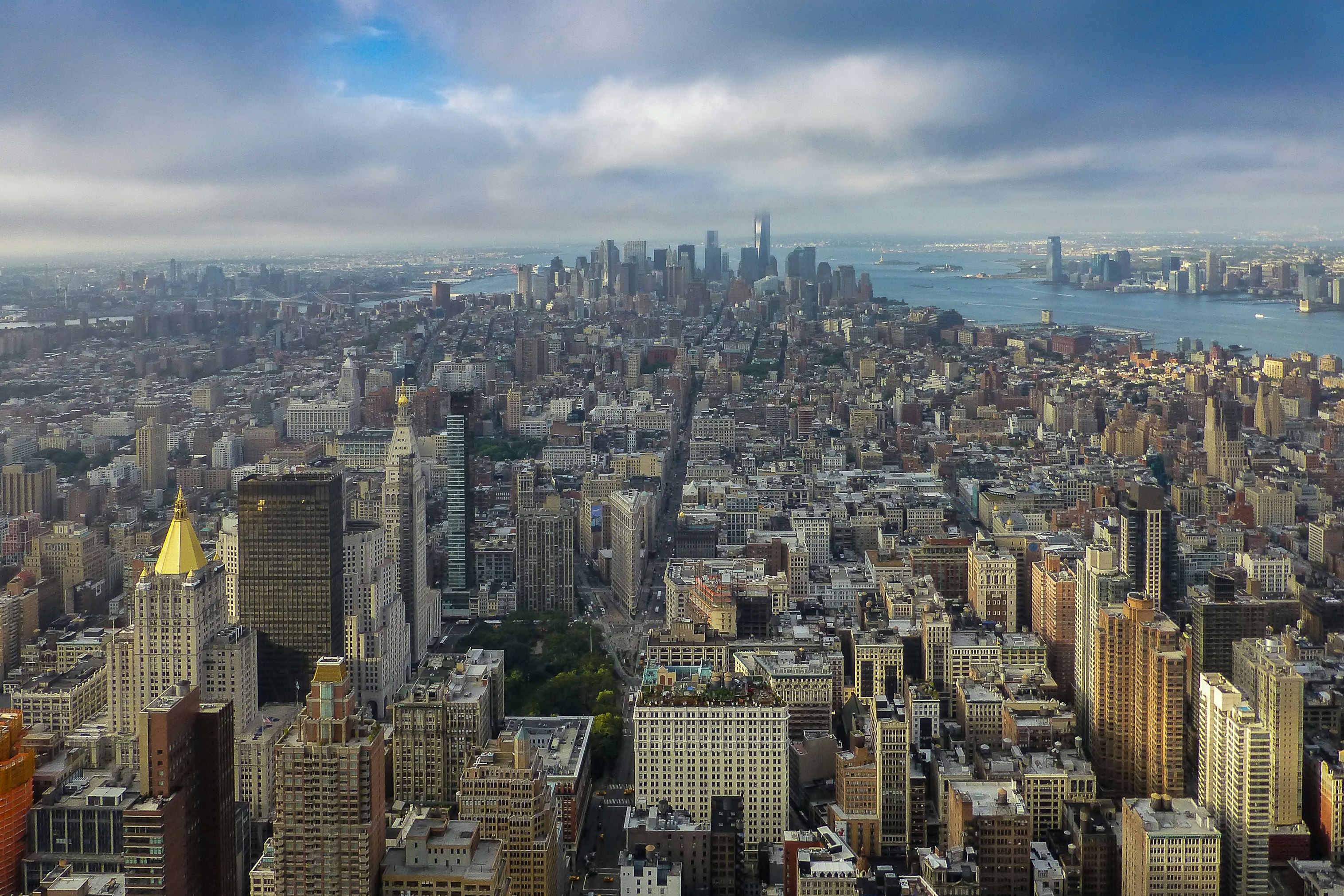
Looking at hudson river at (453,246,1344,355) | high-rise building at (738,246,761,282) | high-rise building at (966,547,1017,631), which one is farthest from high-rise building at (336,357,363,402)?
high-rise building at (738,246,761,282)

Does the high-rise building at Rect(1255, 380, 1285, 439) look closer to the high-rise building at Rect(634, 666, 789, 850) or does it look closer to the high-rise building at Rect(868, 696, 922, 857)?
the high-rise building at Rect(868, 696, 922, 857)

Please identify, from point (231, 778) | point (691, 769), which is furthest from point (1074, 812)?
point (231, 778)

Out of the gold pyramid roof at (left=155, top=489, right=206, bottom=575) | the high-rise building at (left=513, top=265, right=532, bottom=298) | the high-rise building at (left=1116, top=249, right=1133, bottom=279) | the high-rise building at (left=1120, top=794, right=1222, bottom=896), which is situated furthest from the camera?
the high-rise building at (left=513, top=265, right=532, bottom=298)

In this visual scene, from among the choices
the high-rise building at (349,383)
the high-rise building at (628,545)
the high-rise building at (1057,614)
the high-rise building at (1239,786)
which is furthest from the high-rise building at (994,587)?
the high-rise building at (349,383)

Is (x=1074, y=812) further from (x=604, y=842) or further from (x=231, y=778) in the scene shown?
(x=231, y=778)

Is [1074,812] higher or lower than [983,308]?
lower

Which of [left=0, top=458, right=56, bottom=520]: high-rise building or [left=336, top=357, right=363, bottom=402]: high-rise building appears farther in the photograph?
[left=336, top=357, right=363, bottom=402]: high-rise building

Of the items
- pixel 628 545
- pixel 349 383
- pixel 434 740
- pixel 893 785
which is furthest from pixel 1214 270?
pixel 434 740

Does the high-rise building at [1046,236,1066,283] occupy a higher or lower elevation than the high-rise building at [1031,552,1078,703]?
higher
